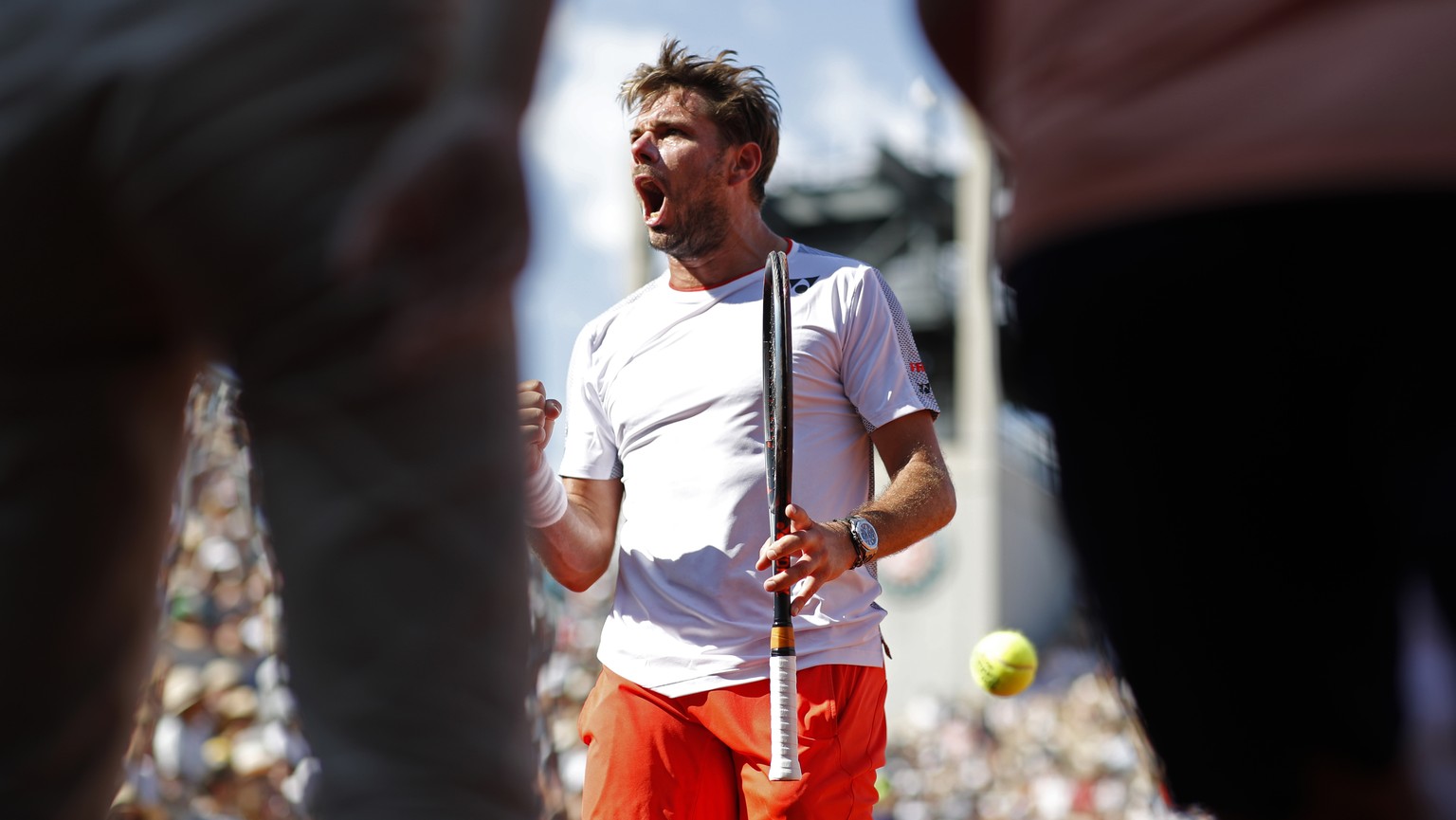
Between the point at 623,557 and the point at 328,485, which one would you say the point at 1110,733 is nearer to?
the point at 623,557

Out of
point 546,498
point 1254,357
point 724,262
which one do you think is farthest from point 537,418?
point 1254,357

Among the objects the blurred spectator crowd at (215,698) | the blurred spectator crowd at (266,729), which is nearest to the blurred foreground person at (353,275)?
the blurred spectator crowd at (266,729)

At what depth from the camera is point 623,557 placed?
4090mm

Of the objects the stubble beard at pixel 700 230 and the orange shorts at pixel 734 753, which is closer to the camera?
the orange shorts at pixel 734 753

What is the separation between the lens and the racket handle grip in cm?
353

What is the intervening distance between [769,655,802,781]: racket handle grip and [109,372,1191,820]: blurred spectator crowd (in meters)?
0.56

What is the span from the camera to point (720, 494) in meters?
3.90

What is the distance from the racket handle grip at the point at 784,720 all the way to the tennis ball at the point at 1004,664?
1803 mm

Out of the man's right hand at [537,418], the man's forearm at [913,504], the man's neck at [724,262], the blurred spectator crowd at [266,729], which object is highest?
the man's neck at [724,262]

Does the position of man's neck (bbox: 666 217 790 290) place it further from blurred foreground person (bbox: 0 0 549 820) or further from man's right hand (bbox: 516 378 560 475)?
blurred foreground person (bbox: 0 0 549 820)

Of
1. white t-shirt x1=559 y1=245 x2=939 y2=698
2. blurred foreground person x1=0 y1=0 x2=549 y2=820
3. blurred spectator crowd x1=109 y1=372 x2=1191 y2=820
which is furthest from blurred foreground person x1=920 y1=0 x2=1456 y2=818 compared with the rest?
white t-shirt x1=559 y1=245 x2=939 y2=698

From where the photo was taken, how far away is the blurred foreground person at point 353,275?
1.37 metres

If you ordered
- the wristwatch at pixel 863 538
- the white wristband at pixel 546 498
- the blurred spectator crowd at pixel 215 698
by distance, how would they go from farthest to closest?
the blurred spectator crowd at pixel 215 698, the white wristband at pixel 546 498, the wristwatch at pixel 863 538

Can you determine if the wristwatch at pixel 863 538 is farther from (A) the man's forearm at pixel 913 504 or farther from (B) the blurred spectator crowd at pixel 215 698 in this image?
(B) the blurred spectator crowd at pixel 215 698
